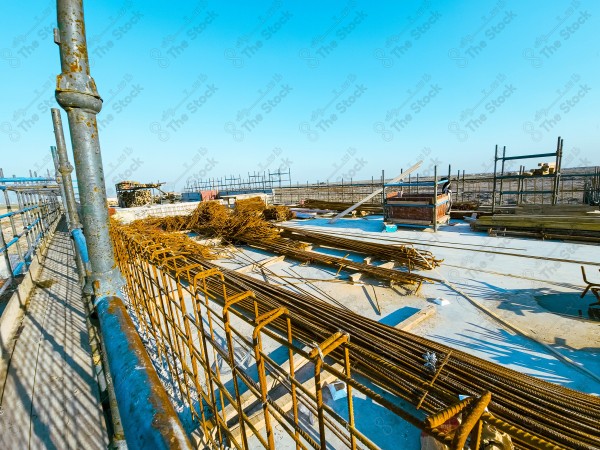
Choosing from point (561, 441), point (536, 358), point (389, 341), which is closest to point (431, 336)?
point (389, 341)

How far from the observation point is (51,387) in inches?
117

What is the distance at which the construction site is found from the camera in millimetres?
1358

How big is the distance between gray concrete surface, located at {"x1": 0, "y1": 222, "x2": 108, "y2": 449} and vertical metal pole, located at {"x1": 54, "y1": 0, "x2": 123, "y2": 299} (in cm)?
180

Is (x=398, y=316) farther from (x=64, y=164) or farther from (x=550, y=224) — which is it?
(x=550, y=224)

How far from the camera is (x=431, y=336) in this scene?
13.1 ft

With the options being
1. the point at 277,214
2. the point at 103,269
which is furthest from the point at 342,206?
the point at 103,269

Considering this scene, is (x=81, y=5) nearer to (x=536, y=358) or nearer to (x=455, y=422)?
(x=455, y=422)

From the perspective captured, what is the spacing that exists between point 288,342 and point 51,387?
3.26m

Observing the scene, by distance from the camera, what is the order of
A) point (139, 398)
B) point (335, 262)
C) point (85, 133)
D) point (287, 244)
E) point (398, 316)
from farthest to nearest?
point (287, 244), point (335, 262), point (398, 316), point (85, 133), point (139, 398)

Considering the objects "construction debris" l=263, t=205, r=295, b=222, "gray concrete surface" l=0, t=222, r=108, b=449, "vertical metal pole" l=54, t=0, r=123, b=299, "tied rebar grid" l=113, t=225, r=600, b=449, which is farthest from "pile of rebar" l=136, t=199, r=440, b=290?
"vertical metal pole" l=54, t=0, r=123, b=299

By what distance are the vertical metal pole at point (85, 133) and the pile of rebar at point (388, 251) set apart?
5791mm

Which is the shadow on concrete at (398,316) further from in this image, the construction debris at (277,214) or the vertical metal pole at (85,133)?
the construction debris at (277,214)

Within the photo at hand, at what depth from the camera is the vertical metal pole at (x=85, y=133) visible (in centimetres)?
155

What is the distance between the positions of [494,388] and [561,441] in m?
0.59
